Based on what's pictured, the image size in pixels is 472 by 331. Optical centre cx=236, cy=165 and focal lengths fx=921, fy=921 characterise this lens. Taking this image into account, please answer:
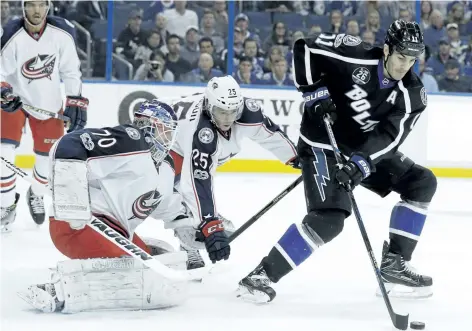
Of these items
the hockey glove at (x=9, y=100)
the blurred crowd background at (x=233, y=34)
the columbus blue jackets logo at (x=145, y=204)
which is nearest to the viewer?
the columbus blue jackets logo at (x=145, y=204)

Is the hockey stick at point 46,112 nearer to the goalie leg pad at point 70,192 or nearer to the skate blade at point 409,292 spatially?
the goalie leg pad at point 70,192

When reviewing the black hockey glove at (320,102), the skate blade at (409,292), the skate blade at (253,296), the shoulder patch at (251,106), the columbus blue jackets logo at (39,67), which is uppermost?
the black hockey glove at (320,102)

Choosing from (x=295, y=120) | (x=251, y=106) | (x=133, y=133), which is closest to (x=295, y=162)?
(x=251, y=106)

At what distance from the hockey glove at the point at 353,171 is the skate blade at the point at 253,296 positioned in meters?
0.50

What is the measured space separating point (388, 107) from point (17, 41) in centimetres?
217

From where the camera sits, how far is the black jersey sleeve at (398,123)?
3406 millimetres

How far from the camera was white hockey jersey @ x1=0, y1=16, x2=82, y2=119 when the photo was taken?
475 centimetres

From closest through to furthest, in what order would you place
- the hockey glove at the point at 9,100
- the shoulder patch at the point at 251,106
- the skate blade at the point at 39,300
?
the skate blade at the point at 39,300
the shoulder patch at the point at 251,106
the hockey glove at the point at 9,100

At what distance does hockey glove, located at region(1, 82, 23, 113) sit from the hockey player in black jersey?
1.64 m

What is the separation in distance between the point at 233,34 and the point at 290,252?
4.53 meters

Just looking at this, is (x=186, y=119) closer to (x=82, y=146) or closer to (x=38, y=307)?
(x=82, y=146)

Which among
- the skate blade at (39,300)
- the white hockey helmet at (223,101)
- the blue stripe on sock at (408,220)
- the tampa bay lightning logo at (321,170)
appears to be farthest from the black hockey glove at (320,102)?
the skate blade at (39,300)

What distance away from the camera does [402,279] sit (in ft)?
11.8

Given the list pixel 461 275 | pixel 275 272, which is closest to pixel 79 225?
pixel 275 272
